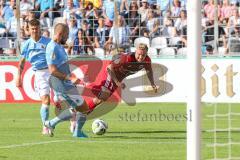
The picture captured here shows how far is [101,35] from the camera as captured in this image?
26.1m

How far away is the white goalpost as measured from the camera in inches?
336

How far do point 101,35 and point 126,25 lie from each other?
88 centimetres

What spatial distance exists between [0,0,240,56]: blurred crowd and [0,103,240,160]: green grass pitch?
139 inches

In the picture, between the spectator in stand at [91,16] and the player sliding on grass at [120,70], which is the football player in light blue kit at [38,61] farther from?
the spectator in stand at [91,16]

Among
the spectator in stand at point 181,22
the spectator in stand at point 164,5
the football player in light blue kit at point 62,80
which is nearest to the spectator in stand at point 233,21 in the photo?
the spectator in stand at point 181,22

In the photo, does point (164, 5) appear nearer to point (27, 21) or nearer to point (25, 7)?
point (27, 21)

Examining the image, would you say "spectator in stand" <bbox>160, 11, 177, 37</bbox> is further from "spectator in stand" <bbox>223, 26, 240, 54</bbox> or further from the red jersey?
the red jersey

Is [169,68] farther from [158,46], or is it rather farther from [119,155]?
[119,155]

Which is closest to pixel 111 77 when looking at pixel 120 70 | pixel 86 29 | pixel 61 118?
pixel 120 70

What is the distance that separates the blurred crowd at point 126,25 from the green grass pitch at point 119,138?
139 inches

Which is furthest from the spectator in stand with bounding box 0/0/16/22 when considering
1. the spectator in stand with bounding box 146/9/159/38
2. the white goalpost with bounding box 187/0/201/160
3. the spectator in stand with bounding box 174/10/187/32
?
the white goalpost with bounding box 187/0/201/160

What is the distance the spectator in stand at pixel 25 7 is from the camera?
27.1m

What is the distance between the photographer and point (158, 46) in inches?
1003

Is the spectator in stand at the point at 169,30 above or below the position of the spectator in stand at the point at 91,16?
below
